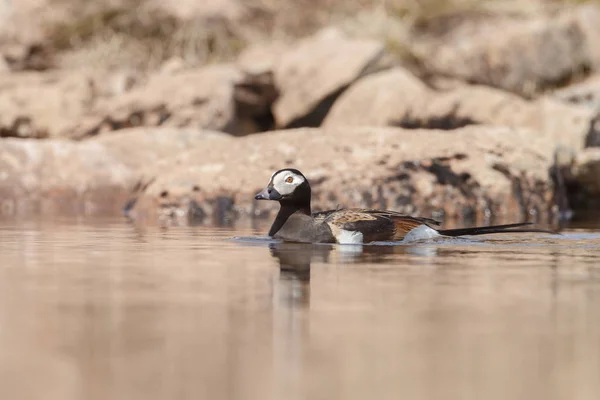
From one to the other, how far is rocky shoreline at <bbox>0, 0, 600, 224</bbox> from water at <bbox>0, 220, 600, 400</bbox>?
563 centimetres

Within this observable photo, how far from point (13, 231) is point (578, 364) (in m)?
6.80

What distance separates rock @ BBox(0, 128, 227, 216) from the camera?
47.5ft

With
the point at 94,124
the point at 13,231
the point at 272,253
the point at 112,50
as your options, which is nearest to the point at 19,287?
the point at 272,253

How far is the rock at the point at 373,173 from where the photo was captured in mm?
12961

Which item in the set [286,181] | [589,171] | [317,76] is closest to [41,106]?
[317,76]

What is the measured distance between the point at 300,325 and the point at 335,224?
3.88 metres

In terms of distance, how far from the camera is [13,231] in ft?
31.9

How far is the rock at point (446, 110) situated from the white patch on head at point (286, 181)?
8.67 meters

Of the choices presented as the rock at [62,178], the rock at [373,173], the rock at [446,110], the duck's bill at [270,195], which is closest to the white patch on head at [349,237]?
the duck's bill at [270,195]

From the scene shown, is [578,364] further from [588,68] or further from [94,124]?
[588,68]

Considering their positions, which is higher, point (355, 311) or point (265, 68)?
point (265, 68)

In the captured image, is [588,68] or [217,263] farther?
[588,68]

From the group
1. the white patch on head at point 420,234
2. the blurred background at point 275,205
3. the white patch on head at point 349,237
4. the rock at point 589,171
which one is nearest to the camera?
the blurred background at point 275,205

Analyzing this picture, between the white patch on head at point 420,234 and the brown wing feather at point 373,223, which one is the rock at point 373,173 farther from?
the brown wing feather at point 373,223
